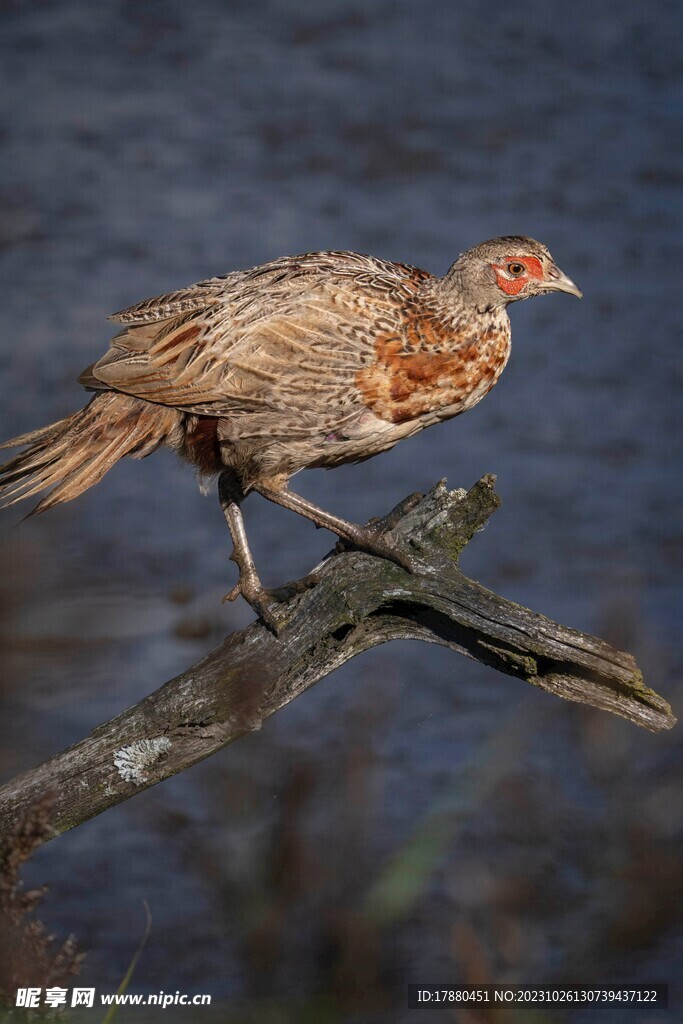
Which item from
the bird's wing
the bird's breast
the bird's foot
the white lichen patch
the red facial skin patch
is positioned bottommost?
the white lichen patch

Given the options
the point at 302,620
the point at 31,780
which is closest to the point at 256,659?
the point at 302,620

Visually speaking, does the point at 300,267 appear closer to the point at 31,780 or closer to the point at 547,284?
the point at 547,284

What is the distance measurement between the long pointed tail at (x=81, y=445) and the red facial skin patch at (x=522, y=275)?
1.02 meters

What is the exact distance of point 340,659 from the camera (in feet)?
10.9

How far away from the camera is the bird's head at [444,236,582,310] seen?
132 inches

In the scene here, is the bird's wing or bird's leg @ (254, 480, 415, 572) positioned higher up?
the bird's wing

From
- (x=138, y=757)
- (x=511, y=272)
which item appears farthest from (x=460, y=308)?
(x=138, y=757)

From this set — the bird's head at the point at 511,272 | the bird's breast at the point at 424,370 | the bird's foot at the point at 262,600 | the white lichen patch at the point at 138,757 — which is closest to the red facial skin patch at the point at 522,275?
the bird's head at the point at 511,272

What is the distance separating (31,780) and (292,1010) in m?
0.97

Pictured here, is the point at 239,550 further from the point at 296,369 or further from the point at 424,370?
the point at 424,370

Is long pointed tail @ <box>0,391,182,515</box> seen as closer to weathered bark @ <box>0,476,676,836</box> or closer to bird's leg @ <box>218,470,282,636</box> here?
bird's leg @ <box>218,470,282,636</box>

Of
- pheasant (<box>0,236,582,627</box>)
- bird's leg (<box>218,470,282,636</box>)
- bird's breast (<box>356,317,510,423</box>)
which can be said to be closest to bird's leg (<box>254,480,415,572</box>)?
pheasant (<box>0,236,582,627</box>)

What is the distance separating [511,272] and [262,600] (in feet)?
3.92

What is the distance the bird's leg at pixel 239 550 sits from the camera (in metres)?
3.61
